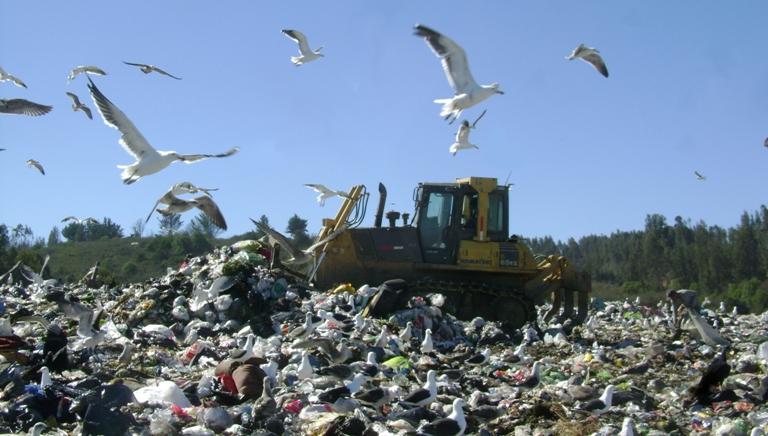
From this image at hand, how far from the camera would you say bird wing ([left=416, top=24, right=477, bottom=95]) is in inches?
333

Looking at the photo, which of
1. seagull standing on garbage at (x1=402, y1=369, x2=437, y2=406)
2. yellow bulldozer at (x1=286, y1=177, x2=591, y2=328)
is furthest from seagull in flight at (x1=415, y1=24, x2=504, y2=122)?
seagull standing on garbage at (x1=402, y1=369, x2=437, y2=406)

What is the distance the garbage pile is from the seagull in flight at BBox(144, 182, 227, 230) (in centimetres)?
112

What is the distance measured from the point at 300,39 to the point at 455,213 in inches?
121

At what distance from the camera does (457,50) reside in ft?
27.9

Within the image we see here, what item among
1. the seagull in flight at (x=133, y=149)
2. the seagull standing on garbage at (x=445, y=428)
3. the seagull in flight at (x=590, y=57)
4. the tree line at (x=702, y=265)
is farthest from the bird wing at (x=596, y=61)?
the tree line at (x=702, y=265)

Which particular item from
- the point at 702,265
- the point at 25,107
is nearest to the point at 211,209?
the point at 25,107

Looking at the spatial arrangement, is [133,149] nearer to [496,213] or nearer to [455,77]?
[455,77]

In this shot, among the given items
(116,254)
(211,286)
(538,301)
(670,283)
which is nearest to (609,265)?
(670,283)

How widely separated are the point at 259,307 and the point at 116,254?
1118 inches

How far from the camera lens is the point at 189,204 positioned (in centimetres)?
947

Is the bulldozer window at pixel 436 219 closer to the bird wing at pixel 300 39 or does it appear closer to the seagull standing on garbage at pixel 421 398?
the bird wing at pixel 300 39

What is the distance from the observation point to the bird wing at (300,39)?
1101cm

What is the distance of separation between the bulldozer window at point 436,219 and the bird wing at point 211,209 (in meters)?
3.22

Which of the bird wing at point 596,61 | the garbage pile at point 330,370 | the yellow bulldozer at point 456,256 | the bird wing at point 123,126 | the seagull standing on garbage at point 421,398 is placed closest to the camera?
the garbage pile at point 330,370
